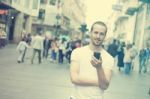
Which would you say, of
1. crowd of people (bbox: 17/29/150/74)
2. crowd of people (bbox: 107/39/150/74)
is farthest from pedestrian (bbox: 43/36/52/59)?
crowd of people (bbox: 107/39/150/74)

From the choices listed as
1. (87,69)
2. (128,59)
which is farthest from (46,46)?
(87,69)

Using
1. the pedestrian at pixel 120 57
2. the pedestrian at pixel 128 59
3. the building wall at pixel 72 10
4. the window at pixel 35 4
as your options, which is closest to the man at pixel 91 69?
the pedestrian at pixel 128 59

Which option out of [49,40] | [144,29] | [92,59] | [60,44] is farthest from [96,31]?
[144,29]

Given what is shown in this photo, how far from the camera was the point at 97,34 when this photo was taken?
3.77 m

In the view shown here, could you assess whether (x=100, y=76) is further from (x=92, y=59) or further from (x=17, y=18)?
(x=17, y=18)

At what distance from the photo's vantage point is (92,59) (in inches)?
142

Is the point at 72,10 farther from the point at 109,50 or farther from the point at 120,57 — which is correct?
the point at 120,57

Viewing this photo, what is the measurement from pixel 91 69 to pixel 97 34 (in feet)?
1.05

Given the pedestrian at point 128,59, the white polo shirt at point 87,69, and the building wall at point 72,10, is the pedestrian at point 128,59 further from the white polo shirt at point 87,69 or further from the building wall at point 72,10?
the building wall at point 72,10

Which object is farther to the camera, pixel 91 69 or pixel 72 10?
pixel 72 10

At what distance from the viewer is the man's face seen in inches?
148

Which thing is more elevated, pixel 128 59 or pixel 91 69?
pixel 91 69

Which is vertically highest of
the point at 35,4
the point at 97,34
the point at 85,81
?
the point at 35,4

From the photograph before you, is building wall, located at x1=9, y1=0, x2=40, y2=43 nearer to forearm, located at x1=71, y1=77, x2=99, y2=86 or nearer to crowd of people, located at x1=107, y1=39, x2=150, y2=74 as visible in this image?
crowd of people, located at x1=107, y1=39, x2=150, y2=74
